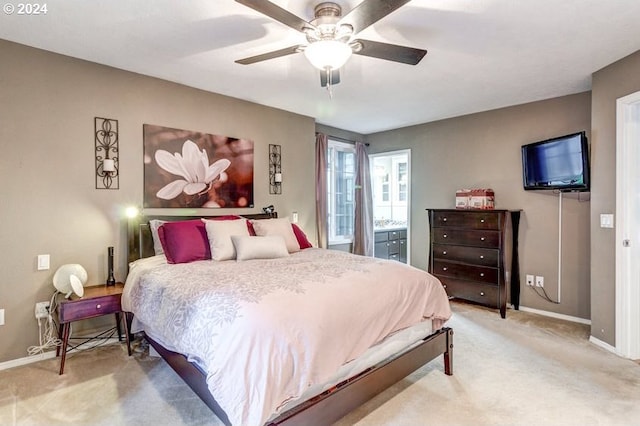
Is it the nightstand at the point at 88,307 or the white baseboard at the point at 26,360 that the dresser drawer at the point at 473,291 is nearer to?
the nightstand at the point at 88,307

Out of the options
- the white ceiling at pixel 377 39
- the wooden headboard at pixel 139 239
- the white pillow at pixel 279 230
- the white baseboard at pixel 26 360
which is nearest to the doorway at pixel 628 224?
the white ceiling at pixel 377 39

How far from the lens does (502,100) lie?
4.04 meters

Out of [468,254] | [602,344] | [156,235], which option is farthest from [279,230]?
[602,344]

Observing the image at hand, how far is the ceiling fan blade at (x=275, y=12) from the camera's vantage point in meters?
1.60

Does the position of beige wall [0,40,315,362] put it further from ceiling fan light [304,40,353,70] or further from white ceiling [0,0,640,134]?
ceiling fan light [304,40,353,70]

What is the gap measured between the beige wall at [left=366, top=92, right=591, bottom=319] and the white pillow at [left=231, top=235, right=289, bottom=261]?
9.63ft

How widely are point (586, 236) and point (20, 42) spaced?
5574 mm

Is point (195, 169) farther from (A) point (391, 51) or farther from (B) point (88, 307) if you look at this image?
(A) point (391, 51)

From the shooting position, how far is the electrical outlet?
2.72 m

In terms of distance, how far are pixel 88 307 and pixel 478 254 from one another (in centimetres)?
400

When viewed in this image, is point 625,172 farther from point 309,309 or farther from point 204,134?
point 204,134

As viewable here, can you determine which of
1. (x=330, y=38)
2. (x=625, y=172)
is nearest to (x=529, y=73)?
(x=625, y=172)

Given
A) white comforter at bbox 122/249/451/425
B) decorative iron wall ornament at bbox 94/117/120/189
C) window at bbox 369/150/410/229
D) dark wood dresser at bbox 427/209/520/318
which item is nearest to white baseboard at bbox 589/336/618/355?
dark wood dresser at bbox 427/209/520/318

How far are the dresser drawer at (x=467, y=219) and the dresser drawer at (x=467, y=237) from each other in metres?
0.07
